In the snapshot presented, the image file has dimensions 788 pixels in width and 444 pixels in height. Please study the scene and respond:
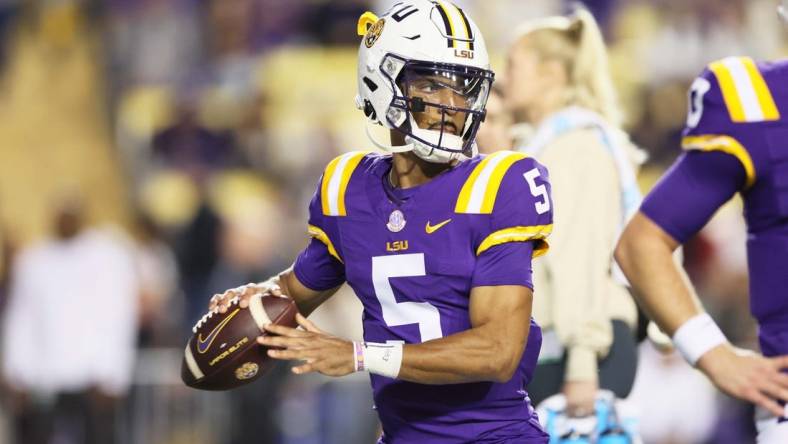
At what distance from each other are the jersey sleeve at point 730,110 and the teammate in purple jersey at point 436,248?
445mm

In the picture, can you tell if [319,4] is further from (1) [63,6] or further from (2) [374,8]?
(1) [63,6]

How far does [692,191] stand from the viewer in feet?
10.7

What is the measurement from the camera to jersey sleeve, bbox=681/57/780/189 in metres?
3.19

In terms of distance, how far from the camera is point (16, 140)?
36.3 ft

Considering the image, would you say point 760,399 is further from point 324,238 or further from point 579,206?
point 579,206

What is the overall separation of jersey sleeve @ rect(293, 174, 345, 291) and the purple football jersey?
88cm

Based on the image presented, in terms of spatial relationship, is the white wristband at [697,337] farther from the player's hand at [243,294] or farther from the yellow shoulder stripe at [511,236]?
the player's hand at [243,294]

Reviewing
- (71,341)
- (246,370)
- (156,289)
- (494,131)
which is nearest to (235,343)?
(246,370)

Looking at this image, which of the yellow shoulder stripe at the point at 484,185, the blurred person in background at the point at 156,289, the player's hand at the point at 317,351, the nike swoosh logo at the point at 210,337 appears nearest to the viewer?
the player's hand at the point at 317,351

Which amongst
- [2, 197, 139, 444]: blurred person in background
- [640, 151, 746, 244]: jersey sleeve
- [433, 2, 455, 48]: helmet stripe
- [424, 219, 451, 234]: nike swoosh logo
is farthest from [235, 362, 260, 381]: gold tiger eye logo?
[2, 197, 139, 444]: blurred person in background

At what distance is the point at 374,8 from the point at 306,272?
256 inches

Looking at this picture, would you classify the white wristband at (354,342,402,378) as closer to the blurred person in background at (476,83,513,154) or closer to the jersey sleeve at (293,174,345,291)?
the jersey sleeve at (293,174,345,291)

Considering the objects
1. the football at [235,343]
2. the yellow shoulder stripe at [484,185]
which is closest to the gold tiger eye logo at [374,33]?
the yellow shoulder stripe at [484,185]

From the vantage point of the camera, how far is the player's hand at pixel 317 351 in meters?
3.25
